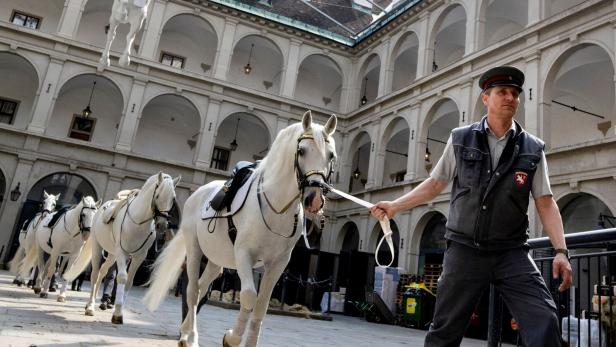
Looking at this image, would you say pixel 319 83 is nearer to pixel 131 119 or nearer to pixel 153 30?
pixel 153 30

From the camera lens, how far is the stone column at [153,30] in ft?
80.6

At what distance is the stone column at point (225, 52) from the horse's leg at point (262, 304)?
76.3 ft

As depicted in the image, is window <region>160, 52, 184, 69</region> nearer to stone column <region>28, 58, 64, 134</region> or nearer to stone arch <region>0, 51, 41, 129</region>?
stone column <region>28, 58, 64, 134</region>

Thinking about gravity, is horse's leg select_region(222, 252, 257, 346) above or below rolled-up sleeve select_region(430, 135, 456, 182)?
below

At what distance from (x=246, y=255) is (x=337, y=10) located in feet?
104

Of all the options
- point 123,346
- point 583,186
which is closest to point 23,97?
Result: point 123,346

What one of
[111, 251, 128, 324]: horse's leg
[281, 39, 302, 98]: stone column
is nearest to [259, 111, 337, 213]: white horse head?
[111, 251, 128, 324]: horse's leg

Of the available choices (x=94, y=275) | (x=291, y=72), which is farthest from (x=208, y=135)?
(x=94, y=275)

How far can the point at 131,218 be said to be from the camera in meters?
7.34

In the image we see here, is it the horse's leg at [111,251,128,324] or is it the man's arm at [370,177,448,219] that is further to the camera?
the horse's leg at [111,251,128,324]

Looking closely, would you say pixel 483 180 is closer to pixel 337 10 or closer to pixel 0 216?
pixel 0 216

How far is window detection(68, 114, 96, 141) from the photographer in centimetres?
2520

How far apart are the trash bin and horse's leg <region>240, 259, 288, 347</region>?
13303mm

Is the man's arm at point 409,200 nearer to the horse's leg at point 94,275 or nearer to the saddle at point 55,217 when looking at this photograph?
the horse's leg at point 94,275
